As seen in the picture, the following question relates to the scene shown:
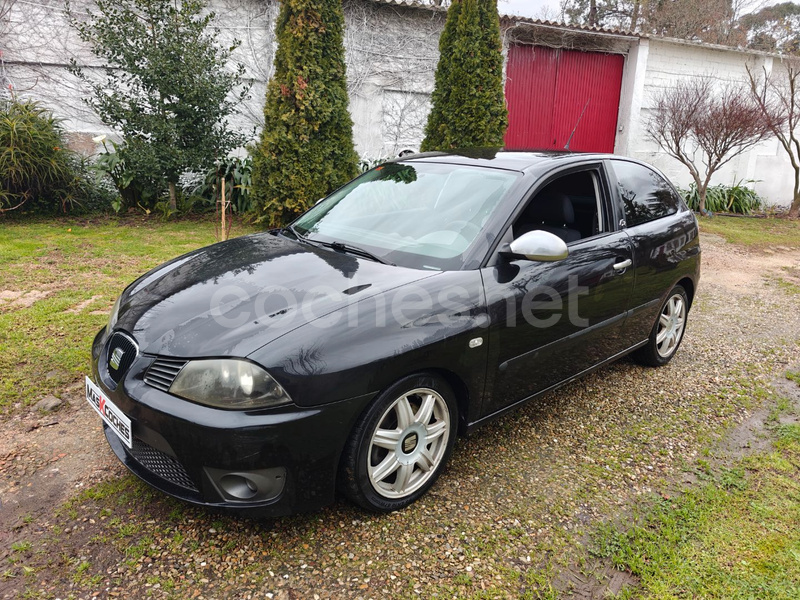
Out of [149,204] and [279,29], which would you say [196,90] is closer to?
[279,29]

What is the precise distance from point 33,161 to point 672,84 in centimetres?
1275

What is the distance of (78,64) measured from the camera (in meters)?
9.03

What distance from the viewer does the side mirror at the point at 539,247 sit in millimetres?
2664

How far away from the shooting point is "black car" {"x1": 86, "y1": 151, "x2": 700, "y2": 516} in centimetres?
209

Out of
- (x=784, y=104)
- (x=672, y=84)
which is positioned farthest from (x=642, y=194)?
(x=672, y=84)

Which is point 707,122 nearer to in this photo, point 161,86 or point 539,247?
point 161,86

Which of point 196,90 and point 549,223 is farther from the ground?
point 196,90

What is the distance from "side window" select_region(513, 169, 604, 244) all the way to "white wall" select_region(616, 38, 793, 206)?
10539 mm

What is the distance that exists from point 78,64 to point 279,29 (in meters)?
3.42

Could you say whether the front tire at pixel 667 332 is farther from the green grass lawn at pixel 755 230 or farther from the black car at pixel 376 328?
the green grass lawn at pixel 755 230

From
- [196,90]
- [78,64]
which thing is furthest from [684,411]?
[78,64]

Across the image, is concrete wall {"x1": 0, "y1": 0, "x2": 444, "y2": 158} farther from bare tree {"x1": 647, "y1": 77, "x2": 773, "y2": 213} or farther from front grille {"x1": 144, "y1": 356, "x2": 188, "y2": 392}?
front grille {"x1": 144, "y1": 356, "x2": 188, "y2": 392}

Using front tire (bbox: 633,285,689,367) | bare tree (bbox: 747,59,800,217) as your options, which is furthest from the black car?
bare tree (bbox: 747,59,800,217)

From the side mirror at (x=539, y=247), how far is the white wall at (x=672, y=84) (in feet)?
37.6
